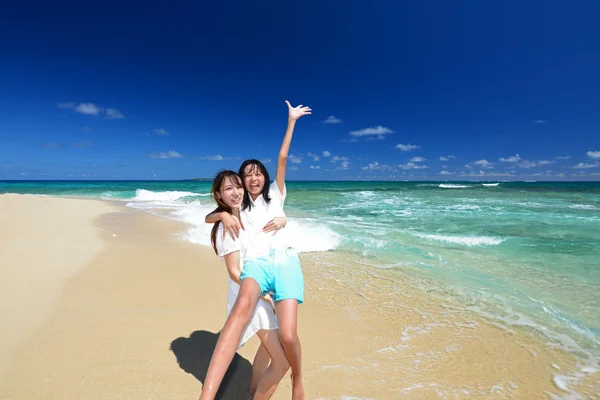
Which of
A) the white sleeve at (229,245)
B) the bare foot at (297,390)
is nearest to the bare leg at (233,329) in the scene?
the white sleeve at (229,245)

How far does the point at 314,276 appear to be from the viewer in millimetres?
6566

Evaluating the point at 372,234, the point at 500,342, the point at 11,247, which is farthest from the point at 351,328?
the point at 11,247

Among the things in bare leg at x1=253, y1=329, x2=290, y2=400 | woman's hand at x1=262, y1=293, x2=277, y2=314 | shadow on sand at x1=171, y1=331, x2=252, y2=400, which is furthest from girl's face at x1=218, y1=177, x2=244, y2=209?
shadow on sand at x1=171, y1=331, x2=252, y2=400

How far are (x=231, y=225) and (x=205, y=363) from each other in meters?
1.64

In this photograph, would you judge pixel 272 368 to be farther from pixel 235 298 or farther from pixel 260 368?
pixel 235 298

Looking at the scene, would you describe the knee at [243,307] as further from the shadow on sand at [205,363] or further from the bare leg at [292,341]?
the shadow on sand at [205,363]

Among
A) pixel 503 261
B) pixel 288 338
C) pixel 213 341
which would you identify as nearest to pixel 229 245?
pixel 288 338

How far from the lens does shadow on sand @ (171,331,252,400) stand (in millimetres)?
3039

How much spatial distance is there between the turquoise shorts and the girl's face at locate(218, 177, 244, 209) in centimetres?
59

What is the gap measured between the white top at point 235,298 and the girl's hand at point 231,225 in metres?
0.04

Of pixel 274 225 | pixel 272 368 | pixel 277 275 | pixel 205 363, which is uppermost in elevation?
pixel 274 225

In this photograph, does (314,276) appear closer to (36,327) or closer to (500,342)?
(500,342)

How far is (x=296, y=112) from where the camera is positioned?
3623 millimetres

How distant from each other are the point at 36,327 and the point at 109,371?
1496mm
